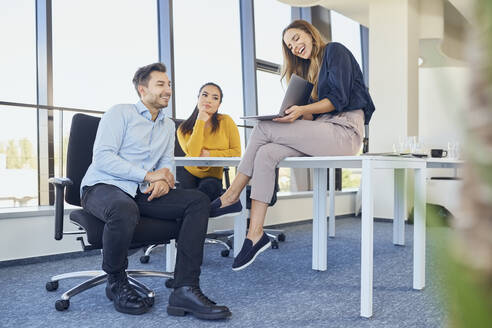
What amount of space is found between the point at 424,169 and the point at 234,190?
932 millimetres

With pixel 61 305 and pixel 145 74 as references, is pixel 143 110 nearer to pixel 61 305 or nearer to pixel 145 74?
pixel 145 74

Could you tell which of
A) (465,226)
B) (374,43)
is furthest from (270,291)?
(374,43)

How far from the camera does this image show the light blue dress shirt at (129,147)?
6.37 feet

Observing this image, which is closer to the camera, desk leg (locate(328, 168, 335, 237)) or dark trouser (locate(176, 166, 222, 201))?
dark trouser (locate(176, 166, 222, 201))

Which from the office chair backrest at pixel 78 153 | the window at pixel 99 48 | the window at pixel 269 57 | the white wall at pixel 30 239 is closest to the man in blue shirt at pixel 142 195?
the office chair backrest at pixel 78 153

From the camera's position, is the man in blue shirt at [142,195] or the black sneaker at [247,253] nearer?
the man in blue shirt at [142,195]

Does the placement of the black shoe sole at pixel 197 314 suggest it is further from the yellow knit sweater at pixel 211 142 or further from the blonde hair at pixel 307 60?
the yellow knit sweater at pixel 211 142

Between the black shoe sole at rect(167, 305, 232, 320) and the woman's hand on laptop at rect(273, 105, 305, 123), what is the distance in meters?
0.89

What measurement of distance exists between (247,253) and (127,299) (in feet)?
1.78

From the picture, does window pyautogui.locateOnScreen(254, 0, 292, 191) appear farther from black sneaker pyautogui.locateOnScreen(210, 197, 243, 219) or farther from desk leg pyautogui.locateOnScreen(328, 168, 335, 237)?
black sneaker pyautogui.locateOnScreen(210, 197, 243, 219)

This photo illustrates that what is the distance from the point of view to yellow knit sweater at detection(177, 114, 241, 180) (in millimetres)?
2971

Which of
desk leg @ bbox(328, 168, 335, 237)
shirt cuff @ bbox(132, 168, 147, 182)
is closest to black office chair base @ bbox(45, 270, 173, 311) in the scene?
shirt cuff @ bbox(132, 168, 147, 182)

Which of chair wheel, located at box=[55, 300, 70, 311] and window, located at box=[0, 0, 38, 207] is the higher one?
window, located at box=[0, 0, 38, 207]

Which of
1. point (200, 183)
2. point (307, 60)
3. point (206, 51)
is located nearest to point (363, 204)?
point (307, 60)
